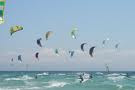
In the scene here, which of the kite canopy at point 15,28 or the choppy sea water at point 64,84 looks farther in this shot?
the choppy sea water at point 64,84

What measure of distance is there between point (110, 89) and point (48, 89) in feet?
21.5

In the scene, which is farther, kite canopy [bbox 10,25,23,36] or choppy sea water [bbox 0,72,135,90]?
choppy sea water [bbox 0,72,135,90]

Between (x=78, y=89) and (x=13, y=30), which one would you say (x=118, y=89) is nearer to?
(x=78, y=89)

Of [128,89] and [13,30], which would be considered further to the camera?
[128,89]

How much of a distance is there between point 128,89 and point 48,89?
780 cm

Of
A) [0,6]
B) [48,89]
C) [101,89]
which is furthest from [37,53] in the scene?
[101,89]

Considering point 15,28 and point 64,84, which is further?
point 64,84

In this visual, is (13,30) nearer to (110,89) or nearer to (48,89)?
(48,89)

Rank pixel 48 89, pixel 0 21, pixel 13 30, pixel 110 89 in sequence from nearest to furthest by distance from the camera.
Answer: pixel 0 21 < pixel 13 30 < pixel 48 89 < pixel 110 89

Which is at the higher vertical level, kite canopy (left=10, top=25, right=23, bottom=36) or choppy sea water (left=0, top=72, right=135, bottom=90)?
kite canopy (left=10, top=25, right=23, bottom=36)

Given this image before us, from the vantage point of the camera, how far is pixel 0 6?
878cm

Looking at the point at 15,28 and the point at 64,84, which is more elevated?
the point at 15,28

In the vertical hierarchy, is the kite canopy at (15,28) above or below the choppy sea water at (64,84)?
above

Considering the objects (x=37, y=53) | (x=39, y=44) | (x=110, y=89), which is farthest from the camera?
(x=110, y=89)
